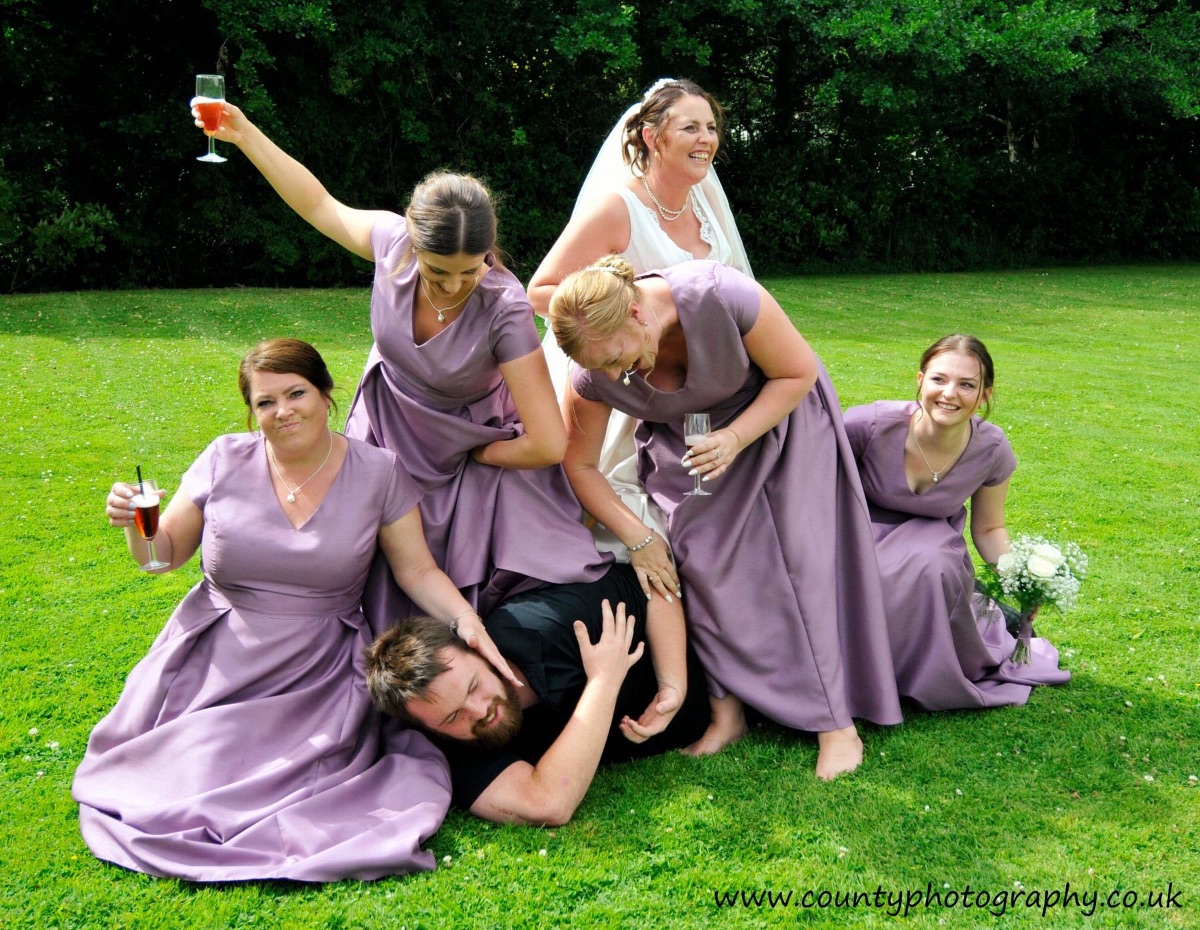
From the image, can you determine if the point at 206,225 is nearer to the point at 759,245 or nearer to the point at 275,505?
the point at 759,245

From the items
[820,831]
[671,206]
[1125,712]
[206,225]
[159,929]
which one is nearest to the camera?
[159,929]

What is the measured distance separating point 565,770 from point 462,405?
1497 millimetres

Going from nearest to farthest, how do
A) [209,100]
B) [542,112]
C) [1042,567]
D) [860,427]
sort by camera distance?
1. [1042,567]
2. [209,100]
3. [860,427]
4. [542,112]

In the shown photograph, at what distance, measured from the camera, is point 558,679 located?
405 cm

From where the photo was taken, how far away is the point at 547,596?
425cm

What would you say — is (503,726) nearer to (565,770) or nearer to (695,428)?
(565,770)

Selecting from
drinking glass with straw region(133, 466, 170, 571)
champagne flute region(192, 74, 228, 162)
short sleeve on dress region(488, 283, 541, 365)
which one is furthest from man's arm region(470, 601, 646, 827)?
champagne flute region(192, 74, 228, 162)

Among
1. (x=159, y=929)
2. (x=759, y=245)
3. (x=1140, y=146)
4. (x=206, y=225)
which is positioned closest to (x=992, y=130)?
(x=1140, y=146)

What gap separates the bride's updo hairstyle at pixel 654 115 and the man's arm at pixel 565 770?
256 centimetres

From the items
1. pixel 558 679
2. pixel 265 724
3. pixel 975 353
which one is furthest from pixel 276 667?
pixel 975 353

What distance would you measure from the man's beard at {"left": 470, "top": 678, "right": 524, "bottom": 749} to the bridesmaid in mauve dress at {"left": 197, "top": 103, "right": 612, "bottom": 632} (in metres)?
0.60

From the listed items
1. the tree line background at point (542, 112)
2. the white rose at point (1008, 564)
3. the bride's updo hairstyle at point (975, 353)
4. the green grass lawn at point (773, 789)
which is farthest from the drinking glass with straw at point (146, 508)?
the tree line background at point (542, 112)

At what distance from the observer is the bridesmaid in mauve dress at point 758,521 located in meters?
4.18

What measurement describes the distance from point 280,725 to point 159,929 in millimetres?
834
